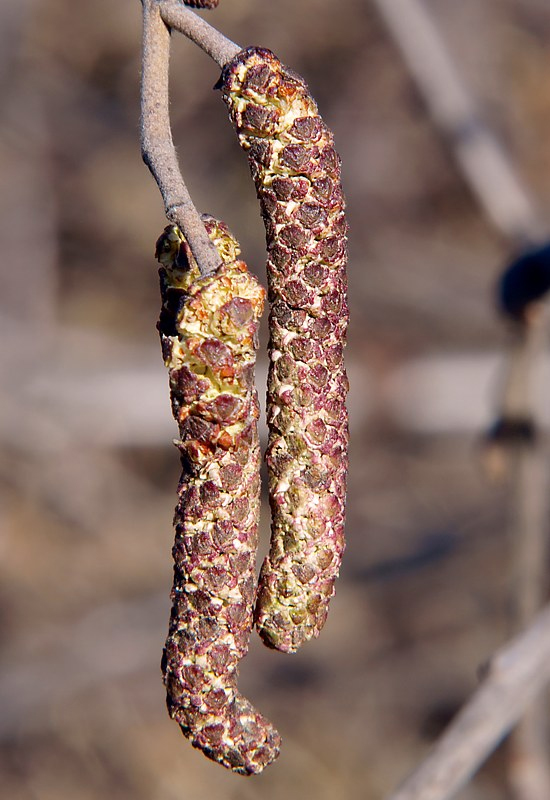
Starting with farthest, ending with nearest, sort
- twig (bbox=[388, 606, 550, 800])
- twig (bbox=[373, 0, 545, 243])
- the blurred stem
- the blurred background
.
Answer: the blurred background
twig (bbox=[373, 0, 545, 243])
the blurred stem
twig (bbox=[388, 606, 550, 800])

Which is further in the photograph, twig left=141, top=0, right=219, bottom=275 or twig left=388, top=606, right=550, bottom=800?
twig left=388, top=606, right=550, bottom=800

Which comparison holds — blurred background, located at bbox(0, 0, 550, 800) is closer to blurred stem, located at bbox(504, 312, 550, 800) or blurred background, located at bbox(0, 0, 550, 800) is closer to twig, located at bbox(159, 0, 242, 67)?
blurred stem, located at bbox(504, 312, 550, 800)

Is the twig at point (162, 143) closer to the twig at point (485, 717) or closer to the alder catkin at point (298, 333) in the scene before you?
the alder catkin at point (298, 333)

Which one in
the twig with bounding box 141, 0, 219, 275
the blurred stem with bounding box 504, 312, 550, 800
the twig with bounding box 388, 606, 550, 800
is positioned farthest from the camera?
the blurred stem with bounding box 504, 312, 550, 800

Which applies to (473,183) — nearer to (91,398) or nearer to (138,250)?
(91,398)

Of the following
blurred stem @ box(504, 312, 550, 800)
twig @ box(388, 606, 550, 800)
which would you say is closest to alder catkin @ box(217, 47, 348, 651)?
twig @ box(388, 606, 550, 800)

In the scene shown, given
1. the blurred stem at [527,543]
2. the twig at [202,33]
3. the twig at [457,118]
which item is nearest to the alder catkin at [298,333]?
the twig at [202,33]

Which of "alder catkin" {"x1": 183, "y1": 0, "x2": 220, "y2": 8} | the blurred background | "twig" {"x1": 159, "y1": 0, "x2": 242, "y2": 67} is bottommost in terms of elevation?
the blurred background

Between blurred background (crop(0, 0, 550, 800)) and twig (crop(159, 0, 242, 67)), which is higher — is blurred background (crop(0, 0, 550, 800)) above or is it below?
below

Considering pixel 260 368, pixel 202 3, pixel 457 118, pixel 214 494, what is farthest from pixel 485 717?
pixel 260 368
